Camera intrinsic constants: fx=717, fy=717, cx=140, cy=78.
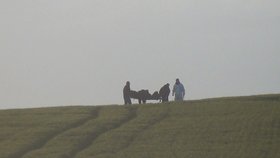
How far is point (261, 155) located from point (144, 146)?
6582 mm

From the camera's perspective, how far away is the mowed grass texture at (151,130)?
3656 cm

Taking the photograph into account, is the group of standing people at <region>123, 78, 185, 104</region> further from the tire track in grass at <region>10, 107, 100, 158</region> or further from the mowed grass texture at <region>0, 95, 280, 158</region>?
the tire track in grass at <region>10, 107, 100, 158</region>

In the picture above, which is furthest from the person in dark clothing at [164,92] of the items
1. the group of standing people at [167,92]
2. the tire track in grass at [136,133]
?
the tire track in grass at [136,133]

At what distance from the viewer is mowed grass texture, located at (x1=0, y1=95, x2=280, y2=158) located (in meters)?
36.6

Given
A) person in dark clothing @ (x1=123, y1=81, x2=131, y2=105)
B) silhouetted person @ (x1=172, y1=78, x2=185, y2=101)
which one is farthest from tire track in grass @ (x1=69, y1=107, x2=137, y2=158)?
silhouetted person @ (x1=172, y1=78, x2=185, y2=101)

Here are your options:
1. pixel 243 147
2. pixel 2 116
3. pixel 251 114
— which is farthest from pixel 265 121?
pixel 2 116

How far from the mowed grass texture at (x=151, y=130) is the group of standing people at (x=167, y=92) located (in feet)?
11.2

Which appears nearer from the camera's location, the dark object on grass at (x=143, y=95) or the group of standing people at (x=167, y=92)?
the group of standing people at (x=167, y=92)

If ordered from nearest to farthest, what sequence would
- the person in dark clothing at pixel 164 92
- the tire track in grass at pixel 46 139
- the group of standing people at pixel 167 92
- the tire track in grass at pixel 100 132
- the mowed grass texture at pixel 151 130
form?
→ the mowed grass texture at pixel 151 130 → the tire track in grass at pixel 100 132 → the tire track in grass at pixel 46 139 → the group of standing people at pixel 167 92 → the person in dark clothing at pixel 164 92

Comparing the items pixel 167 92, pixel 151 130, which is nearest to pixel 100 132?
pixel 151 130

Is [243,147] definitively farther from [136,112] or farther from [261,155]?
[136,112]

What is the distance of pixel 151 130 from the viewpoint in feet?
137

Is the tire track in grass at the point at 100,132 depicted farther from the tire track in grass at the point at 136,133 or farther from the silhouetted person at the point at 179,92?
the silhouetted person at the point at 179,92

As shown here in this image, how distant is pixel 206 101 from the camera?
1919 inches
